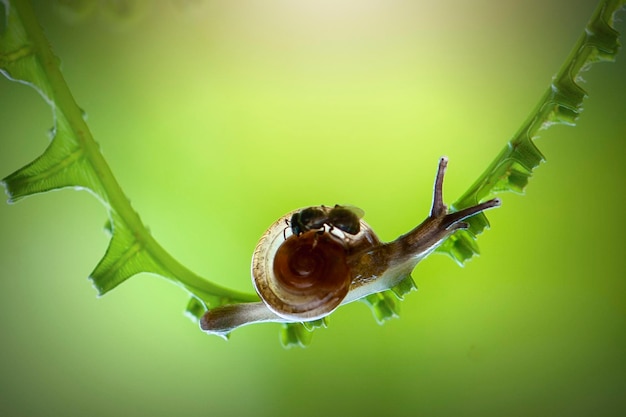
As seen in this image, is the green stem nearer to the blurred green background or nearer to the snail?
the snail

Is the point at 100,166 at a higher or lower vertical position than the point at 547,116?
lower

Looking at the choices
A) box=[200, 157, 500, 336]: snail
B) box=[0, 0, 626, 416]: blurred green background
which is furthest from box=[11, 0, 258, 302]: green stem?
box=[0, 0, 626, 416]: blurred green background

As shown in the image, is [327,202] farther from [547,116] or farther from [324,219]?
[547,116]

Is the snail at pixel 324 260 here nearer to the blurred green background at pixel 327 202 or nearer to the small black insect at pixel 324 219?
the small black insect at pixel 324 219

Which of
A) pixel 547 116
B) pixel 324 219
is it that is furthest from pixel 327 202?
pixel 547 116

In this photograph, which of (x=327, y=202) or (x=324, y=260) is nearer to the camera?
(x=324, y=260)

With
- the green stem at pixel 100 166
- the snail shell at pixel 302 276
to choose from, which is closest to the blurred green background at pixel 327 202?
the green stem at pixel 100 166
